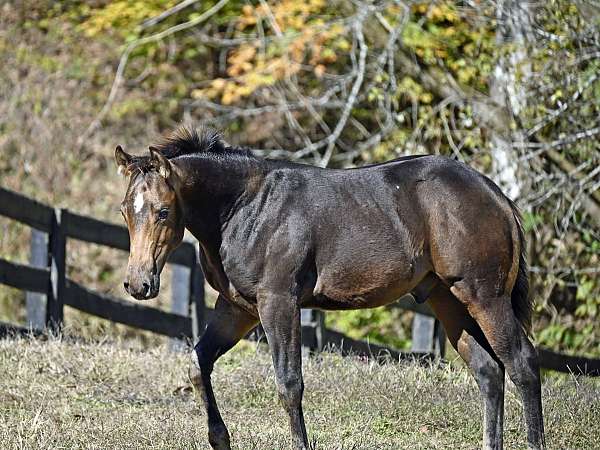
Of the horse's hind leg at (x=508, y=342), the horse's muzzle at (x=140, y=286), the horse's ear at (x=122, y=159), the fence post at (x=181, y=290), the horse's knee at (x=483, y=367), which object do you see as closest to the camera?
the horse's muzzle at (x=140, y=286)

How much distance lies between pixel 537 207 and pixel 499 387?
19.1 ft

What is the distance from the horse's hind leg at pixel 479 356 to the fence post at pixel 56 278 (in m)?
3.77

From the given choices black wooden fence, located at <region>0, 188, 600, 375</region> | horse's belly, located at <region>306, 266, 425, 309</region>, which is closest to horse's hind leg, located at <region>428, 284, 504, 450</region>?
horse's belly, located at <region>306, 266, 425, 309</region>

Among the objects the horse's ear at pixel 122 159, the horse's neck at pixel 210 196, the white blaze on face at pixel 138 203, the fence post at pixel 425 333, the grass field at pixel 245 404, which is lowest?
the fence post at pixel 425 333

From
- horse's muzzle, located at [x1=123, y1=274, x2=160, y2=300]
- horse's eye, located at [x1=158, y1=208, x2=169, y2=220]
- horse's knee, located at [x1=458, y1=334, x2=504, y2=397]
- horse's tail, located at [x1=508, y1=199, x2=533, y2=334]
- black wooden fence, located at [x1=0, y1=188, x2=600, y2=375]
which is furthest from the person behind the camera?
black wooden fence, located at [x1=0, y1=188, x2=600, y2=375]

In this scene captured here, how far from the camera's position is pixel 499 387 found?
5.95m

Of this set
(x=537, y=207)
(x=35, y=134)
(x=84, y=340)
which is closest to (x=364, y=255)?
(x=84, y=340)

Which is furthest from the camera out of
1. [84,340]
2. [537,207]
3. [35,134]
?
[35,134]

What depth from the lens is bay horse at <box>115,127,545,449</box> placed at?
540 cm

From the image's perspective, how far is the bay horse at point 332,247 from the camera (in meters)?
5.40

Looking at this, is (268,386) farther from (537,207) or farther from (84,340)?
(537,207)

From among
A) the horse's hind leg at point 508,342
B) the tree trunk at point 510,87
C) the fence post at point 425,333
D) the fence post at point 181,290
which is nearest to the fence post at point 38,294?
the fence post at point 181,290

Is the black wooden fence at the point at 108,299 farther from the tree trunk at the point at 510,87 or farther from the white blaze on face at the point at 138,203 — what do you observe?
the white blaze on face at the point at 138,203

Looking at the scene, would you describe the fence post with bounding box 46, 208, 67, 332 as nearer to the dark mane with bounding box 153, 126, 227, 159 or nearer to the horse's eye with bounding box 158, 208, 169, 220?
the dark mane with bounding box 153, 126, 227, 159
